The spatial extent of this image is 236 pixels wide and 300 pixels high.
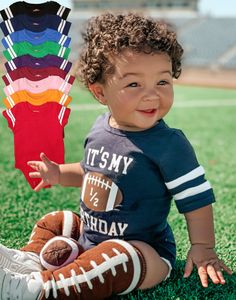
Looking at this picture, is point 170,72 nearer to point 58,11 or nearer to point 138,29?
point 138,29

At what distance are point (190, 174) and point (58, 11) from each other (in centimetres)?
73

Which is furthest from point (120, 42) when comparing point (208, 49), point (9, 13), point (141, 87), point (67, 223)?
point (208, 49)

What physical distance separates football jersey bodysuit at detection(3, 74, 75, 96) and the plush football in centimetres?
53

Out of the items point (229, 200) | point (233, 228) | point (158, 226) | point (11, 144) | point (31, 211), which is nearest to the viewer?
point (158, 226)

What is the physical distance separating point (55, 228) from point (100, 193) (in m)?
0.28

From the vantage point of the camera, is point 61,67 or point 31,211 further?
point 31,211

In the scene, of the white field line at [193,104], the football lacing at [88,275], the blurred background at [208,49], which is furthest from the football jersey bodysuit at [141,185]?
the blurred background at [208,49]

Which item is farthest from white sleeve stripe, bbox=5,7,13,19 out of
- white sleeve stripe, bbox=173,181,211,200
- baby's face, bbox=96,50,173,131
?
white sleeve stripe, bbox=173,181,211,200

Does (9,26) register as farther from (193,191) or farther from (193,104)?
(193,104)

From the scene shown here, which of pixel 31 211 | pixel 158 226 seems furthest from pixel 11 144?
pixel 158 226

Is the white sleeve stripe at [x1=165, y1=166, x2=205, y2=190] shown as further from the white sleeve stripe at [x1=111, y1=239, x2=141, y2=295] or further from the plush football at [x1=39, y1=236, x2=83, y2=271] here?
the plush football at [x1=39, y1=236, x2=83, y2=271]

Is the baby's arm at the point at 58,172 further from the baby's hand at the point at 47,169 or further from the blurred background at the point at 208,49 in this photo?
the blurred background at the point at 208,49

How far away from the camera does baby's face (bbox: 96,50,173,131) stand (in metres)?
1.45

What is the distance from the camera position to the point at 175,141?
1.47 metres
